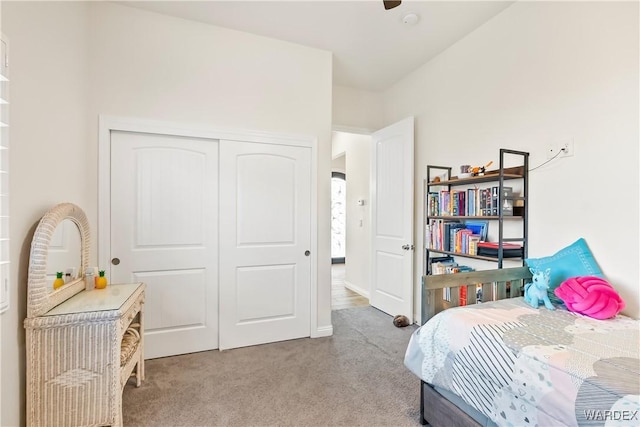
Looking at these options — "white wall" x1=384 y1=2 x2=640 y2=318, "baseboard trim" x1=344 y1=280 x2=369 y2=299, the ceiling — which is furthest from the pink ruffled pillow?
"baseboard trim" x1=344 y1=280 x2=369 y2=299

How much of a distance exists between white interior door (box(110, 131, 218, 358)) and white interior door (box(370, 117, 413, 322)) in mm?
1944

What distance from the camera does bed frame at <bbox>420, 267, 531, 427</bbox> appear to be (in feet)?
5.03

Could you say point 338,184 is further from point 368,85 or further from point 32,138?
point 32,138

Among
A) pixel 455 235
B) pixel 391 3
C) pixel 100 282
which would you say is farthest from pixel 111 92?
pixel 455 235

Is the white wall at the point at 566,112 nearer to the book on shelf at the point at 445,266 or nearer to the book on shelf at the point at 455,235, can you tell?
the book on shelf at the point at 455,235

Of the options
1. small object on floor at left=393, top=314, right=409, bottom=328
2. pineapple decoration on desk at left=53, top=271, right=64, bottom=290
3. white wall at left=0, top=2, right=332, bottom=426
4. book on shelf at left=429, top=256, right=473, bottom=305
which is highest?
white wall at left=0, top=2, right=332, bottom=426

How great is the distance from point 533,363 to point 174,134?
8.91 ft

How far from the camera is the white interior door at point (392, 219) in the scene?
3307 millimetres

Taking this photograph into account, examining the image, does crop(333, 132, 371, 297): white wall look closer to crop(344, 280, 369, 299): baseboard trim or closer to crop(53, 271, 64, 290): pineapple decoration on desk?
crop(344, 280, 369, 299): baseboard trim

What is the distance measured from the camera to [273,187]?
2.85 m

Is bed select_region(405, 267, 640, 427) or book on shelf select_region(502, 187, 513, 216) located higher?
book on shelf select_region(502, 187, 513, 216)

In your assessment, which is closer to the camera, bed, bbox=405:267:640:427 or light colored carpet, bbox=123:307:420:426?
bed, bbox=405:267:640:427

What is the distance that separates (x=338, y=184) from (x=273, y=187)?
15.6 ft

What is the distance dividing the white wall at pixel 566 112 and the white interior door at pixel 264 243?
5.27ft
